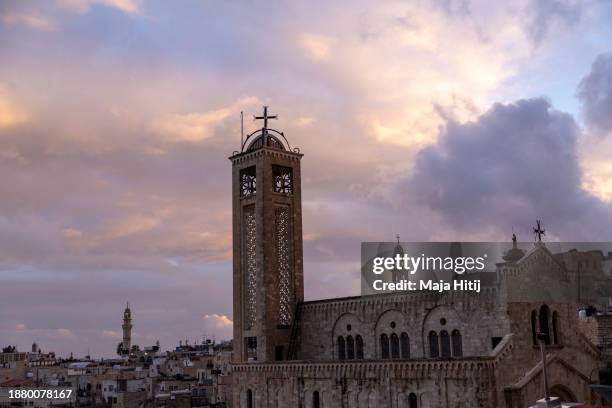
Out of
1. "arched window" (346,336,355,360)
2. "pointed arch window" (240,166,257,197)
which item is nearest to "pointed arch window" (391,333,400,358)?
"arched window" (346,336,355,360)

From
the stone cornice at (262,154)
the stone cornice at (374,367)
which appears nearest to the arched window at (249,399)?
the stone cornice at (374,367)

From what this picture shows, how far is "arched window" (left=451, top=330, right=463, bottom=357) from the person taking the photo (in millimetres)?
40112

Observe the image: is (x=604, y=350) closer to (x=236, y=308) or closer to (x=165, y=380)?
(x=236, y=308)

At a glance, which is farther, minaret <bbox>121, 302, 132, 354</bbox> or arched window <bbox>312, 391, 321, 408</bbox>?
minaret <bbox>121, 302, 132, 354</bbox>

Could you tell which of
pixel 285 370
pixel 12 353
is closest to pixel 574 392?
pixel 285 370

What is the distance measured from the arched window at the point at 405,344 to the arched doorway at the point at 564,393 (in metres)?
8.38

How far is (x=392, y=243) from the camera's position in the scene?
54531 millimetres

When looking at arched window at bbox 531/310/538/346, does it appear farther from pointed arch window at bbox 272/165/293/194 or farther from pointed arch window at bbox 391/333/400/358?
pointed arch window at bbox 272/165/293/194

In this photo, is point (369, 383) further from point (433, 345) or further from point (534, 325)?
point (534, 325)

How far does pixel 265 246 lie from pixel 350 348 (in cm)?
902

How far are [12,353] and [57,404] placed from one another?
6298cm

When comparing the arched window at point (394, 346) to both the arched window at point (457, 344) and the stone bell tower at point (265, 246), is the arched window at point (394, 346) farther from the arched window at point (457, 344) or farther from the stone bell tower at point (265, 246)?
the stone bell tower at point (265, 246)

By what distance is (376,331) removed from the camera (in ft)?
147

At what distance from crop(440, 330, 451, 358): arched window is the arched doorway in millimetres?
5720
